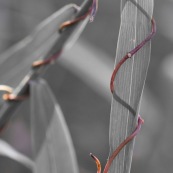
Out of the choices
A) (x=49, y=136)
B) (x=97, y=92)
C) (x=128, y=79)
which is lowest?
(x=97, y=92)

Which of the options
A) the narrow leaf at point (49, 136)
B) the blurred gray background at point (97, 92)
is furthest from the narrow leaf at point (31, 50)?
the blurred gray background at point (97, 92)

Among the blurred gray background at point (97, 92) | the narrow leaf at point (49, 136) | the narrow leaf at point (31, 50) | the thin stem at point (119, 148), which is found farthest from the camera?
the blurred gray background at point (97, 92)

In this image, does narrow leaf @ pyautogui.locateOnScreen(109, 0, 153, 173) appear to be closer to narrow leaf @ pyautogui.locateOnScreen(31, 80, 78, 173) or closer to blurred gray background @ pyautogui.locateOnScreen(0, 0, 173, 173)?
narrow leaf @ pyautogui.locateOnScreen(31, 80, 78, 173)

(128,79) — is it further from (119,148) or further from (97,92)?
(97,92)

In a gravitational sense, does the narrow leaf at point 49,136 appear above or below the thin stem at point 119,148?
below

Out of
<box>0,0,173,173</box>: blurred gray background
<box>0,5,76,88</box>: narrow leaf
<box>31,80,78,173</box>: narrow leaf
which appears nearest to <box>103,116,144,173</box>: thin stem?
<box>31,80,78,173</box>: narrow leaf

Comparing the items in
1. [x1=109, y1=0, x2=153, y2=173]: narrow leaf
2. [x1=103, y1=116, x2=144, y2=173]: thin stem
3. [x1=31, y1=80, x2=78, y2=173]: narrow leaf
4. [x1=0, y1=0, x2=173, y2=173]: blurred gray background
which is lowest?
[x1=0, y1=0, x2=173, y2=173]: blurred gray background

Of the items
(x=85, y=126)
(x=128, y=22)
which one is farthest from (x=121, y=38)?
(x=85, y=126)

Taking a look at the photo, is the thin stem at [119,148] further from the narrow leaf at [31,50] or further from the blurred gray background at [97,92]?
the blurred gray background at [97,92]

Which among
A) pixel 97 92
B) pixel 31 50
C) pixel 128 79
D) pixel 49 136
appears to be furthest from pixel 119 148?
pixel 97 92
